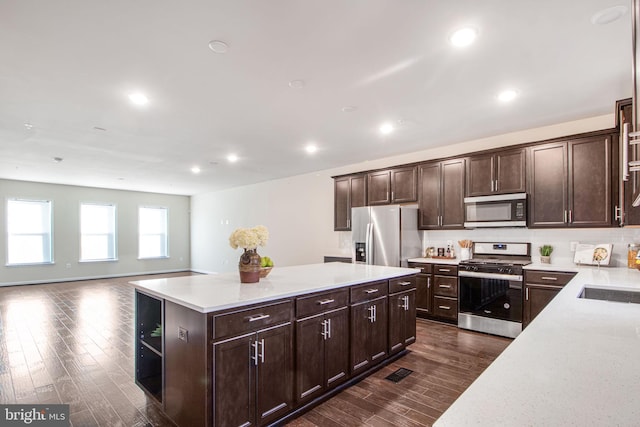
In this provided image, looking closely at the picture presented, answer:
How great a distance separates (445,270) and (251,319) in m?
3.21

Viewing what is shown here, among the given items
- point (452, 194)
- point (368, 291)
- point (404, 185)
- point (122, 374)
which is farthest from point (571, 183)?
point (122, 374)

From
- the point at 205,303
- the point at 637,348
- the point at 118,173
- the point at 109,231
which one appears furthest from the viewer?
the point at 109,231

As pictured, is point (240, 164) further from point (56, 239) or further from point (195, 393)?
point (56, 239)

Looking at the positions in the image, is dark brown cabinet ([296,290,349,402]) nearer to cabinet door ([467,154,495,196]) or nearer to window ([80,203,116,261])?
cabinet door ([467,154,495,196])

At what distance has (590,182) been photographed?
3.51 meters

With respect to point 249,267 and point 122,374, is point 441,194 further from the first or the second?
point 122,374

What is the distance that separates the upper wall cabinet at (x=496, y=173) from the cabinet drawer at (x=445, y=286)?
121 centimetres

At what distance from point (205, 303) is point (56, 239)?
9.12 meters

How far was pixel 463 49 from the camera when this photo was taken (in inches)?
91.6

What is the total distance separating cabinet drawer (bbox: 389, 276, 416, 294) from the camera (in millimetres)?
3137

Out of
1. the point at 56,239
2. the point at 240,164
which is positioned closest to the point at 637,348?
the point at 240,164

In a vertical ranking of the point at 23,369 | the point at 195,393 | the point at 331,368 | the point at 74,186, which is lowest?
the point at 23,369

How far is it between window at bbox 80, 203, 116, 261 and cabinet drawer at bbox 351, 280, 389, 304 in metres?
9.18

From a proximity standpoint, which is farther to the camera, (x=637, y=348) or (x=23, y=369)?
(x=23, y=369)
